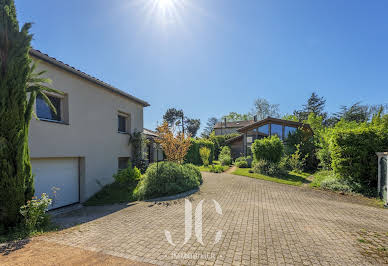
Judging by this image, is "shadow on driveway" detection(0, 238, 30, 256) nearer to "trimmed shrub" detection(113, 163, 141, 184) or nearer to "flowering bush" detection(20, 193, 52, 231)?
"flowering bush" detection(20, 193, 52, 231)

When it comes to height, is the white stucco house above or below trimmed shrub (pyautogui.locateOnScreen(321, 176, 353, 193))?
above

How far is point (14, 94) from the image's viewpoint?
4.47 m

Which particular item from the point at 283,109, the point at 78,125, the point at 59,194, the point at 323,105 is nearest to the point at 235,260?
the point at 59,194

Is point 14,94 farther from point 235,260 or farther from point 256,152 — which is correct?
point 256,152

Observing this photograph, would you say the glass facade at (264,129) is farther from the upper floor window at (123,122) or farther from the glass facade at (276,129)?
the upper floor window at (123,122)

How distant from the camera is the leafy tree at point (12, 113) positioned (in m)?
4.30

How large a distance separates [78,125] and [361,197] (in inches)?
509

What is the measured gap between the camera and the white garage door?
6.73m

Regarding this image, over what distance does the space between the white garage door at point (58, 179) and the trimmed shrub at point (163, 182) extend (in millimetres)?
2768

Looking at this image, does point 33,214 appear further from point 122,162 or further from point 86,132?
point 122,162

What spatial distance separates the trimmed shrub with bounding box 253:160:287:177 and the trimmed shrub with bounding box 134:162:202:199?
6134 mm

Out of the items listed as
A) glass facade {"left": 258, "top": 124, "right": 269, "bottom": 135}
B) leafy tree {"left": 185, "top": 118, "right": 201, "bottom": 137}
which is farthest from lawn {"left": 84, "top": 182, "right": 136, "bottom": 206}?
leafy tree {"left": 185, "top": 118, "right": 201, "bottom": 137}

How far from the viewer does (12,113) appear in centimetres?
441

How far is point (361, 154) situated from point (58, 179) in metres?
13.4
